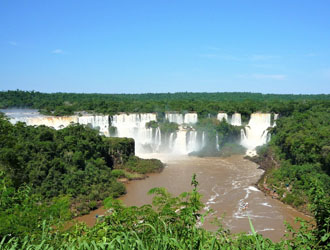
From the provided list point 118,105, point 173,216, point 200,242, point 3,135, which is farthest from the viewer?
point 118,105

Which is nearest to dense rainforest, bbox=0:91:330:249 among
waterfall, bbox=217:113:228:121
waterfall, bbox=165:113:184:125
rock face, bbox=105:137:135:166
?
rock face, bbox=105:137:135:166

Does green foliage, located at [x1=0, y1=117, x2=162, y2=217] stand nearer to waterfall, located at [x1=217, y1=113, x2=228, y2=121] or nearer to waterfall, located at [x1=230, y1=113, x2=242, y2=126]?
waterfall, located at [x1=217, y1=113, x2=228, y2=121]

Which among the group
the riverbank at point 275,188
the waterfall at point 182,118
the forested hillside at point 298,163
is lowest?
the riverbank at point 275,188

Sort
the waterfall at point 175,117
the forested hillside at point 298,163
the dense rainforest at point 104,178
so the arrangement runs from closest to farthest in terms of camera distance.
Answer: the dense rainforest at point 104,178, the forested hillside at point 298,163, the waterfall at point 175,117

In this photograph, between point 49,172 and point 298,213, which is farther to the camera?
point 49,172

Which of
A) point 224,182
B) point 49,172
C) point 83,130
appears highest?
point 83,130

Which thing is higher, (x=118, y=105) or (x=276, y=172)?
(x=118, y=105)

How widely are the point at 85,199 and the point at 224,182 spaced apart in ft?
32.1

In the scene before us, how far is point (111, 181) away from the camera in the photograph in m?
22.2

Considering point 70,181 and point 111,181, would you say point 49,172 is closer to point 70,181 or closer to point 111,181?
point 70,181

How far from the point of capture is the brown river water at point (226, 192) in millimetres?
16422

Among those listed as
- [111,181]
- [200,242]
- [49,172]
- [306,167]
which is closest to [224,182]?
[306,167]

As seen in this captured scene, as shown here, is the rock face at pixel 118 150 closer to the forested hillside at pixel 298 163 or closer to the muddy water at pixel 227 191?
the muddy water at pixel 227 191

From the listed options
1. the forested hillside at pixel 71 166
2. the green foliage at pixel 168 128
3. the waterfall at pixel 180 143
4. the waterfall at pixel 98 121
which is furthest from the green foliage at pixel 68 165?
the green foliage at pixel 168 128
